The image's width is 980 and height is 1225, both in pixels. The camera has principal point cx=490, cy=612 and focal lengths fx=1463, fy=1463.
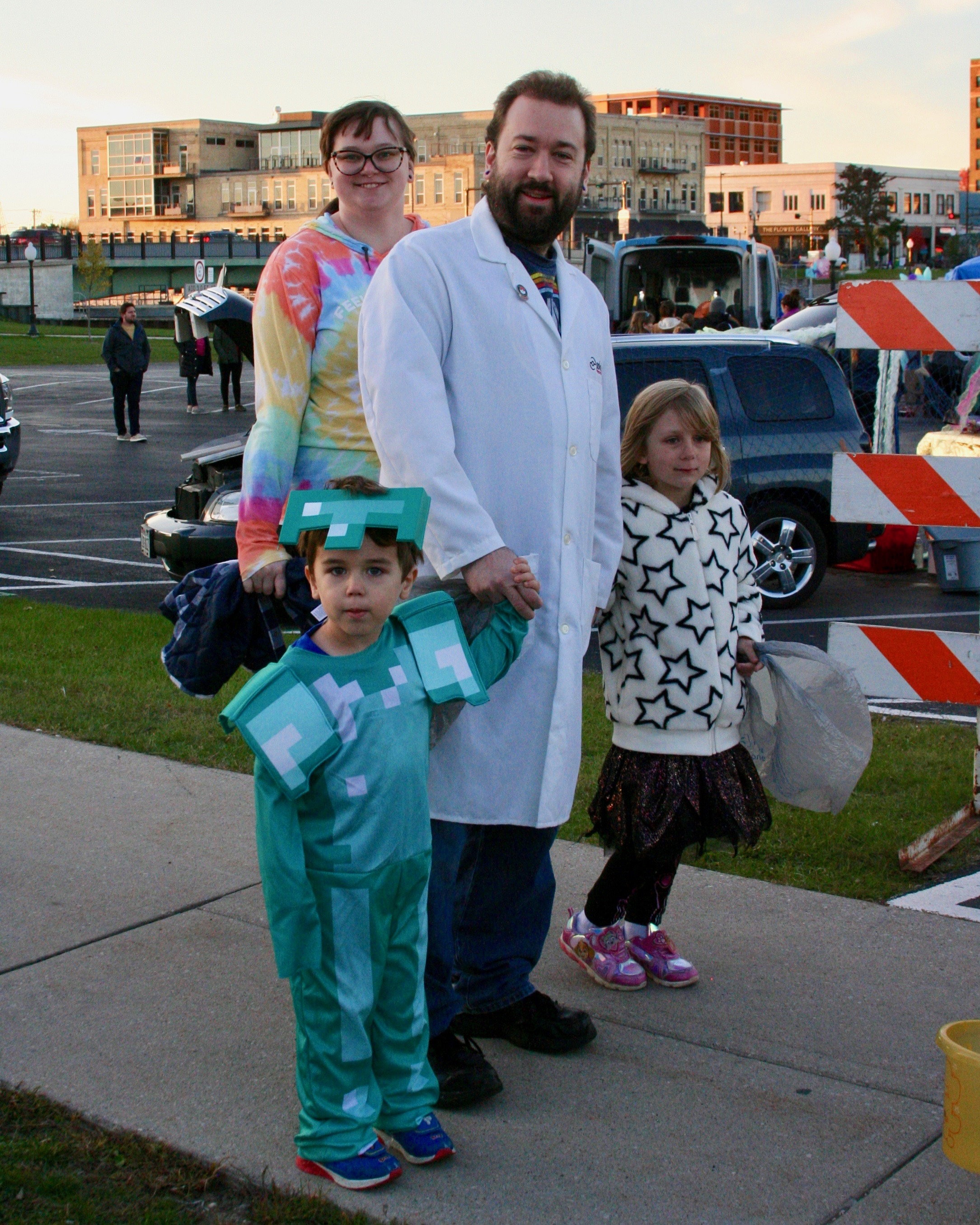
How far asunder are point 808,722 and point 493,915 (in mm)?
1010

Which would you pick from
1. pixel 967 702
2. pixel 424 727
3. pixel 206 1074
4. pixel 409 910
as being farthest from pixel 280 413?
pixel 967 702

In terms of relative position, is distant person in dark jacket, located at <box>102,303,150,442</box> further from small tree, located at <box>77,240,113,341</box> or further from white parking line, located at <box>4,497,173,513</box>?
small tree, located at <box>77,240,113,341</box>

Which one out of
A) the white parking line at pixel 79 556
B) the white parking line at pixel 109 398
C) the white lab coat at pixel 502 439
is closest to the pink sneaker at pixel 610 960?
the white lab coat at pixel 502 439

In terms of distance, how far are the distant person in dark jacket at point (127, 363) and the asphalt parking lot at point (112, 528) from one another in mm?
424

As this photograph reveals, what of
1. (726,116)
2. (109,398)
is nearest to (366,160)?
(109,398)

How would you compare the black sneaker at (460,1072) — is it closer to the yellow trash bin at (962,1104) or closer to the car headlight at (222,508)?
the yellow trash bin at (962,1104)

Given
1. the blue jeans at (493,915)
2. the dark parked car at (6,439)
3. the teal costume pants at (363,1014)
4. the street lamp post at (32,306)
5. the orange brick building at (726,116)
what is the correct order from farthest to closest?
the orange brick building at (726,116)
the street lamp post at (32,306)
the dark parked car at (6,439)
the blue jeans at (493,915)
the teal costume pants at (363,1014)

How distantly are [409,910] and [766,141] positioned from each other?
19619 centimetres

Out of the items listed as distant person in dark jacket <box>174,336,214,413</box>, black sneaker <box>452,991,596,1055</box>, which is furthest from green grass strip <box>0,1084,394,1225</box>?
distant person in dark jacket <box>174,336,214,413</box>

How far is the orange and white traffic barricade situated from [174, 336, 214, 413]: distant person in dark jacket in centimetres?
2279

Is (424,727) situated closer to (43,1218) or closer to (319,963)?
(319,963)

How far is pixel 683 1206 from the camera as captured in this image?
9.04 feet

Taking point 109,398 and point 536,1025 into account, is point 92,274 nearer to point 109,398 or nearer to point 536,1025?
point 109,398

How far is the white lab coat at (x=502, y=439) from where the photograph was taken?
3062 mm
